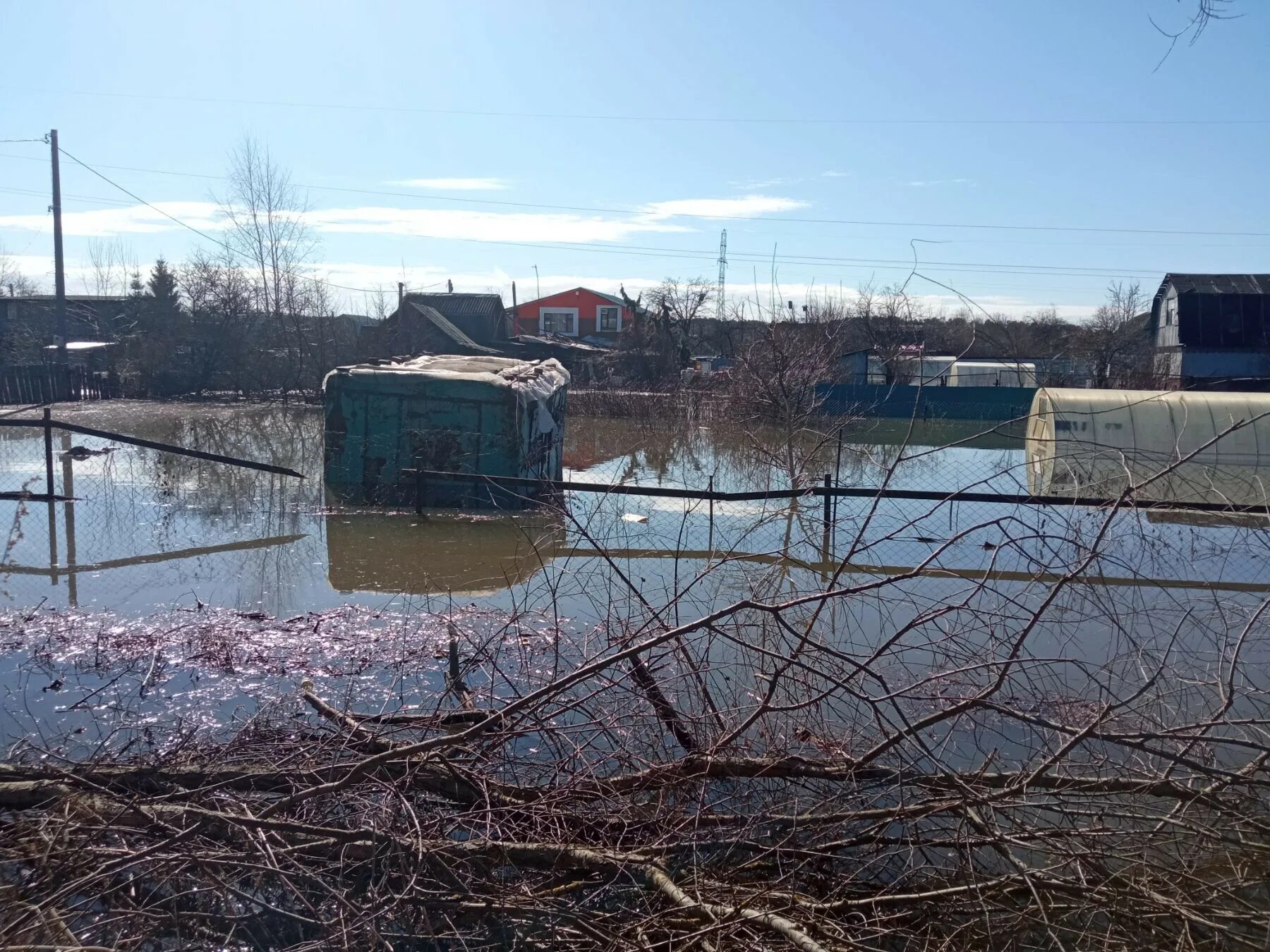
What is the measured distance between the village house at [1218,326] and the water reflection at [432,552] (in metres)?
29.5

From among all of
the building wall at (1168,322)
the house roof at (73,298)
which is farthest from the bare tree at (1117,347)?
the house roof at (73,298)

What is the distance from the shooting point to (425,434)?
12.0 m

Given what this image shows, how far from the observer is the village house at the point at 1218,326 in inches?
1380

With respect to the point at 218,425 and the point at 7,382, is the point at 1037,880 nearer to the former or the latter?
the point at 218,425

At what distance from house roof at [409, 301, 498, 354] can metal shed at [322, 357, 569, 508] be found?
28.2 m

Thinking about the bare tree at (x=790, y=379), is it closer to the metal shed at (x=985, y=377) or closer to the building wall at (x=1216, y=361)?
the metal shed at (x=985, y=377)

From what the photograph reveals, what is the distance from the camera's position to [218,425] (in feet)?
70.9

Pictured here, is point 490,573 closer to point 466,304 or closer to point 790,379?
point 790,379

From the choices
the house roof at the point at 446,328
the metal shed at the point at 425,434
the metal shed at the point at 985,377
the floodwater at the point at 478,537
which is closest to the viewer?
the floodwater at the point at 478,537

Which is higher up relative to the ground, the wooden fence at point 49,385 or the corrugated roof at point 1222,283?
the corrugated roof at point 1222,283

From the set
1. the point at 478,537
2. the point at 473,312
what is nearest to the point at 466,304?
the point at 473,312

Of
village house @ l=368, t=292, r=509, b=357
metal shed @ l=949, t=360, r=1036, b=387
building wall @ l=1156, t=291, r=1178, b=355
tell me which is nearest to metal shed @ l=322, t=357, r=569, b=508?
metal shed @ l=949, t=360, r=1036, b=387

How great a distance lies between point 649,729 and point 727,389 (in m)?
20.1

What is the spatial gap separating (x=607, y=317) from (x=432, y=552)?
5351cm
